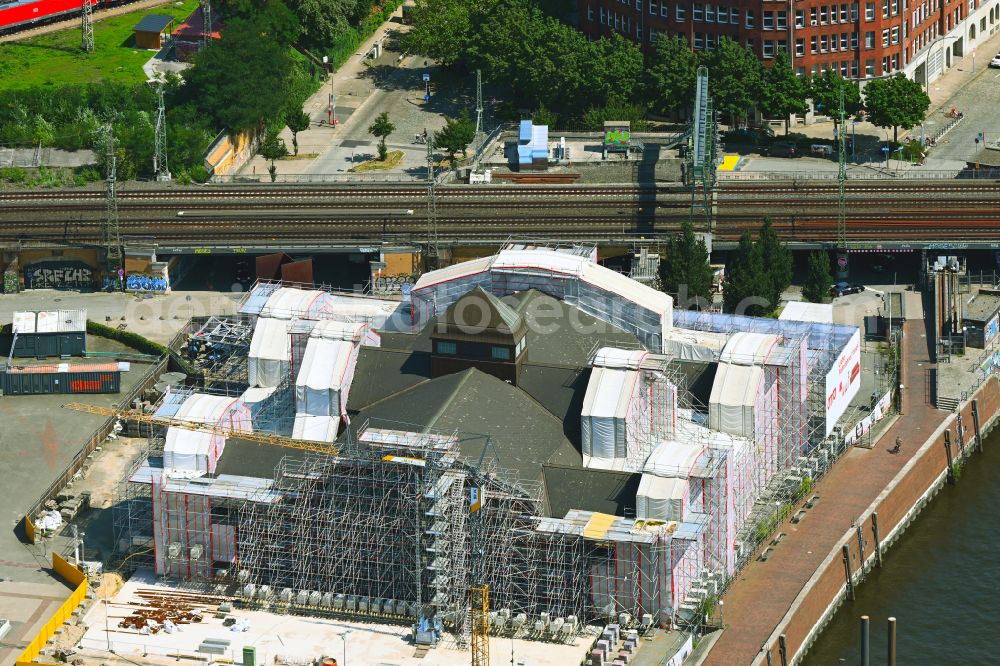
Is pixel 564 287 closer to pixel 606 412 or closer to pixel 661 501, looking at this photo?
pixel 606 412

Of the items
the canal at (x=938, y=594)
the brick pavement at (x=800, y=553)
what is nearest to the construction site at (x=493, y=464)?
the brick pavement at (x=800, y=553)

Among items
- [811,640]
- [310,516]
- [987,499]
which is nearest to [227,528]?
[310,516]

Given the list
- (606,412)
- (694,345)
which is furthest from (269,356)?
(694,345)

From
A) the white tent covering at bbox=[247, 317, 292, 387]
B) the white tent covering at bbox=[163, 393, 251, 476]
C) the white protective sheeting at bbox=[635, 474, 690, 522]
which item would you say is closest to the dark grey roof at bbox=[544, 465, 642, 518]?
the white protective sheeting at bbox=[635, 474, 690, 522]

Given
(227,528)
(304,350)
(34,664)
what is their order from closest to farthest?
(34,664), (227,528), (304,350)

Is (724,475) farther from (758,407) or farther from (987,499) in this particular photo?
(987,499)

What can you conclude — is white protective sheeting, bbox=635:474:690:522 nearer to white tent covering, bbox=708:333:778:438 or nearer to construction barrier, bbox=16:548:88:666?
white tent covering, bbox=708:333:778:438

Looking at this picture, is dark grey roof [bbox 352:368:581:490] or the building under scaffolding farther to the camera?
dark grey roof [bbox 352:368:581:490]
